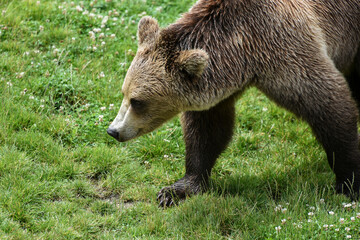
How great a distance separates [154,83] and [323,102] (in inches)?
64.6

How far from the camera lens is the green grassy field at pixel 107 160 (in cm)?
547

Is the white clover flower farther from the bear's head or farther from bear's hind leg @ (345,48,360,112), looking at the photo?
bear's hind leg @ (345,48,360,112)

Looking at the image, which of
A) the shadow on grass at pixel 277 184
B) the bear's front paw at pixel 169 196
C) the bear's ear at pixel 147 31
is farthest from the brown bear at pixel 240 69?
the bear's front paw at pixel 169 196

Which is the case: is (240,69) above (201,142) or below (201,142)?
above

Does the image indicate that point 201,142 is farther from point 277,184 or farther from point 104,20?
point 104,20

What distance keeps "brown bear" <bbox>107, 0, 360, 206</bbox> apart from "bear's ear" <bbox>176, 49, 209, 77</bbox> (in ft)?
0.05

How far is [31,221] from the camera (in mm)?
5508

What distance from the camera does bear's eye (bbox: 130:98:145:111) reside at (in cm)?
557

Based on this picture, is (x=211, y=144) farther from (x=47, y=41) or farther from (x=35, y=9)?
(x=35, y=9)

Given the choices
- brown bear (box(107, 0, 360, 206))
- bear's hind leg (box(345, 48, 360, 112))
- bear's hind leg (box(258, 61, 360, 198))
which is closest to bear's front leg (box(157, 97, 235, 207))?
brown bear (box(107, 0, 360, 206))

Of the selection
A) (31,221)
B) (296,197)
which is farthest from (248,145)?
(31,221)

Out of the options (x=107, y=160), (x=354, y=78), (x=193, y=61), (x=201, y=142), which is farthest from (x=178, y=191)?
(x=354, y=78)

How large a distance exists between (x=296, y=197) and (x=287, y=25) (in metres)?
1.69

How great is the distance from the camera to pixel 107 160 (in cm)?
660
